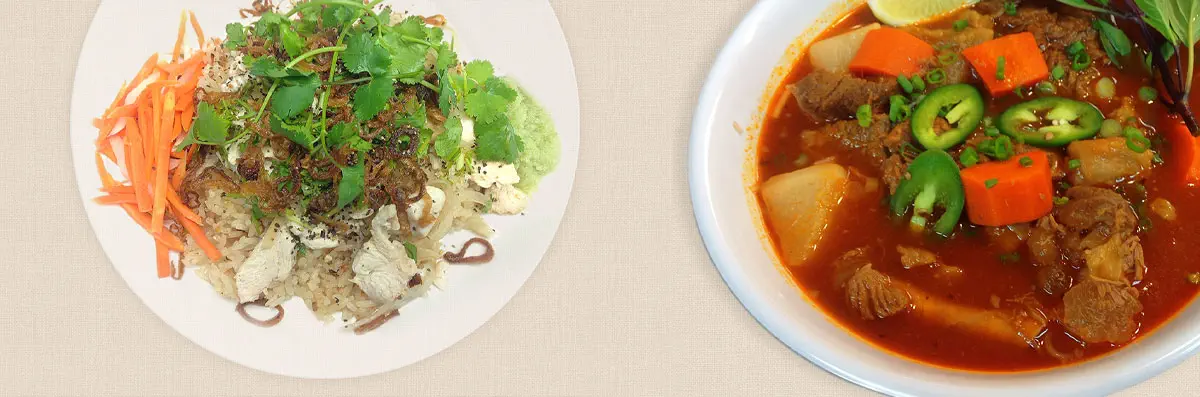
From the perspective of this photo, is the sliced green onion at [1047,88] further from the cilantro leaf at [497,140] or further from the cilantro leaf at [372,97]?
the cilantro leaf at [372,97]

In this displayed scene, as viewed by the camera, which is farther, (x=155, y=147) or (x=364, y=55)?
(x=155, y=147)

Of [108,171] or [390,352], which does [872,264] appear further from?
[108,171]

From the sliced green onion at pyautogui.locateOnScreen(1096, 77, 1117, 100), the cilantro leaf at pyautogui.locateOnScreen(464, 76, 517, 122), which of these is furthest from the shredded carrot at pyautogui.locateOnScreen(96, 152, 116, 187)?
the sliced green onion at pyautogui.locateOnScreen(1096, 77, 1117, 100)

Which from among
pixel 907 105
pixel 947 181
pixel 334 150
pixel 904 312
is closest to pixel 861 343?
pixel 904 312

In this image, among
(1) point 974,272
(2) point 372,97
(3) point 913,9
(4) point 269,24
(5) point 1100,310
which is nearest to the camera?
(5) point 1100,310

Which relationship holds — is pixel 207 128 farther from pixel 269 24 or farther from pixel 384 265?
pixel 384 265

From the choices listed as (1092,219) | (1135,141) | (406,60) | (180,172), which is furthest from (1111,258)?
(180,172)

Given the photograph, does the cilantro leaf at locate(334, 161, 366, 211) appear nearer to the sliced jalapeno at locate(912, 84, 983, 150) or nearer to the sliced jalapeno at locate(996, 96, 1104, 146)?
the sliced jalapeno at locate(912, 84, 983, 150)
